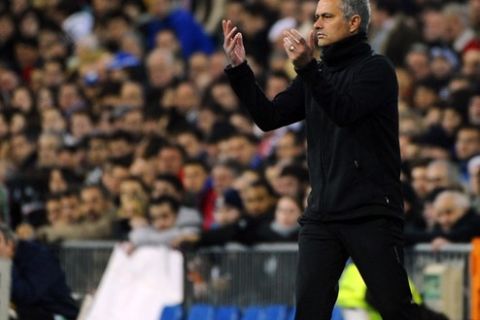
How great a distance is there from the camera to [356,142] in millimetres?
8305

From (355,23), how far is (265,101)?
64 centimetres

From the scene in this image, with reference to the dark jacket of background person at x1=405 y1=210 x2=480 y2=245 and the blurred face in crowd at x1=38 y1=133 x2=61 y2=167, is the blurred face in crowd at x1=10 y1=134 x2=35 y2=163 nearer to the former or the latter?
the blurred face in crowd at x1=38 y1=133 x2=61 y2=167

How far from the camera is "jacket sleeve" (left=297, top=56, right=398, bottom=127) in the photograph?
8023 millimetres

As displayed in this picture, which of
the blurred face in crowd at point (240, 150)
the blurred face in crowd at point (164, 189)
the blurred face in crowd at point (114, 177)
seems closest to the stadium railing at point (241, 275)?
the blurred face in crowd at point (164, 189)

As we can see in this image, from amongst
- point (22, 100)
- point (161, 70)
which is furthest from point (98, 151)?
point (22, 100)

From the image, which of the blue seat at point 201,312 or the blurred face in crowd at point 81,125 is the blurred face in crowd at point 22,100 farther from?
the blue seat at point 201,312

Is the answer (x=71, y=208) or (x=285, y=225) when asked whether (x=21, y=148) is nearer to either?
(x=71, y=208)

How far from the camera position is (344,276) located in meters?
11.6

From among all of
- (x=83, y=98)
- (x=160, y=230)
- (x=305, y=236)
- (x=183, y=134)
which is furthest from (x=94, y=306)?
(x=83, y=98)

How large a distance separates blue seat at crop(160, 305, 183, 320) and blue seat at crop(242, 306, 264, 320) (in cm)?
60

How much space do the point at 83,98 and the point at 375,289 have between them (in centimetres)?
1172

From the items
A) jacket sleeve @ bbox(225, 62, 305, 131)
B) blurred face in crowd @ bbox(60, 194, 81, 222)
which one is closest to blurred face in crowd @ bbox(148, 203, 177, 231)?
blurred face in crowd @ bbox(60, 194, 81, 222)

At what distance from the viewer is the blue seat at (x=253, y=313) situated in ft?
41.7

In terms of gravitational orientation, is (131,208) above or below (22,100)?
below
